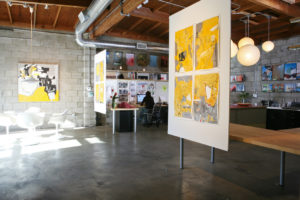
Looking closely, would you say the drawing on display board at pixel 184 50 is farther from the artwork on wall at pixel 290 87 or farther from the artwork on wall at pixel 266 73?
the artwork on wall at pixel 266 73

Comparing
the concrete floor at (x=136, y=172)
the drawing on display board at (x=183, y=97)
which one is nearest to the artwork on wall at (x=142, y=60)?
the concrete floor at (x=136, y=172)

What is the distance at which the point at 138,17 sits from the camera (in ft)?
24.1

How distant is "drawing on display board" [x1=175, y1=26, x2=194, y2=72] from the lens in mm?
3404

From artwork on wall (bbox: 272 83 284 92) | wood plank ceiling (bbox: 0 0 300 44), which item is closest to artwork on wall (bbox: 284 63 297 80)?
artwork on wall (bbox: 272 83 284 92)

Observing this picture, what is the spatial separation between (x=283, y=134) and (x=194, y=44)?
5.77ft

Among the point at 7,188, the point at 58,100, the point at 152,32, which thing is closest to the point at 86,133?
the point at 58,100

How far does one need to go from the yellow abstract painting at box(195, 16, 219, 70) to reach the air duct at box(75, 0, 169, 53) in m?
2.51

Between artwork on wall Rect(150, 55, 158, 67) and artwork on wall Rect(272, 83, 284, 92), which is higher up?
artwork on wall Rect(150, 55, 158, 67)

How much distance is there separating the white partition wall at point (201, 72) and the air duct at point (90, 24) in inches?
80.6

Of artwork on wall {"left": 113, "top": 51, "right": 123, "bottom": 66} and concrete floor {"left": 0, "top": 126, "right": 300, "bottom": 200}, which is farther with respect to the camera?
artwork on wall {"left": 113, "top": 51, "right": 123, "bottom": 66}

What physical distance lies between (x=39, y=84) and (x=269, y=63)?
8.28 m

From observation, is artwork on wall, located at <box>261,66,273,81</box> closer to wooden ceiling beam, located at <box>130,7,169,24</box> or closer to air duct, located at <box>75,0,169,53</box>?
air duct, located at <box>75,0,169,53</box>

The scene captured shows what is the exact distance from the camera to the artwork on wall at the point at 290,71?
7.64 metres

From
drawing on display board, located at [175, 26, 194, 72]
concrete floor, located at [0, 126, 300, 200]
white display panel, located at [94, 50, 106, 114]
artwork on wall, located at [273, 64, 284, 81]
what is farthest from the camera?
artwork on wall, located at [273, 64, 284, 81]
